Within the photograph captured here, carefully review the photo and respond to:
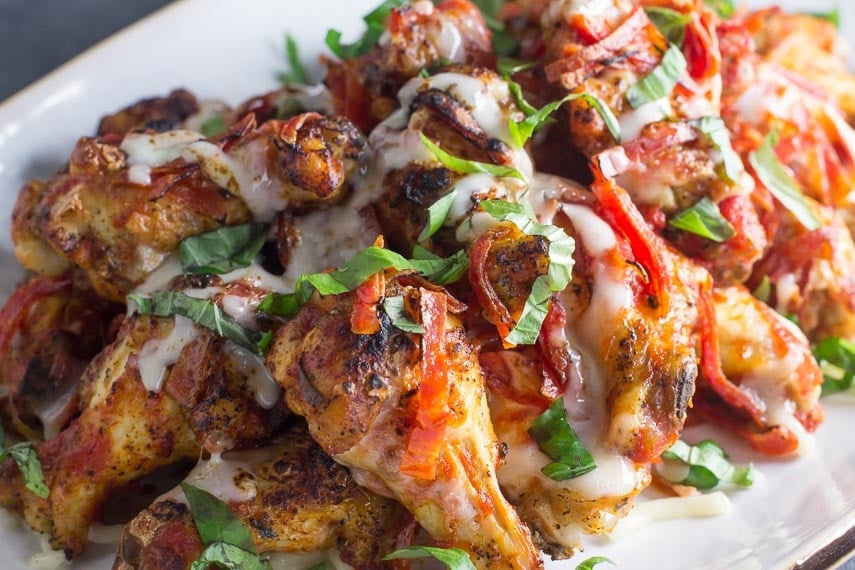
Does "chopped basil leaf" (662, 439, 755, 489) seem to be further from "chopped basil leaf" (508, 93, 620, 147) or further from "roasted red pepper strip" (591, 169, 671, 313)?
"chopped basil leaf" (508, 93, 620, 147)

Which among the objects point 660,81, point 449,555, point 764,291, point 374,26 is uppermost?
point 374,26

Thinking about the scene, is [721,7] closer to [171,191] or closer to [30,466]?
[171,191]

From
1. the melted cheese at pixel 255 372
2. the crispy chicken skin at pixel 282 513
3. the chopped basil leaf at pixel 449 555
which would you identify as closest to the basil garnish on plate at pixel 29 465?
the crispy chicken skin at pixel 282 513

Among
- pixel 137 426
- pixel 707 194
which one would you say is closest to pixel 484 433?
pixel 137 426

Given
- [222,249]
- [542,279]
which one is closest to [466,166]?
[542,279]

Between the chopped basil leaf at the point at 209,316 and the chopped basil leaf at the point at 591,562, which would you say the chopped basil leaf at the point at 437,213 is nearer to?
the chopped basil leaf at the point at 209,316

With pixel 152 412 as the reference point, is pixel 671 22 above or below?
below

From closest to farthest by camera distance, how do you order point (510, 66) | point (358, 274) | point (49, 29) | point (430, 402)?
point (430, 402) < point (358, 274) < point (510, 66) < point (49, 29)

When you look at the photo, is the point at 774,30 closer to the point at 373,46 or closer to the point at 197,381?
the point at 373,46
